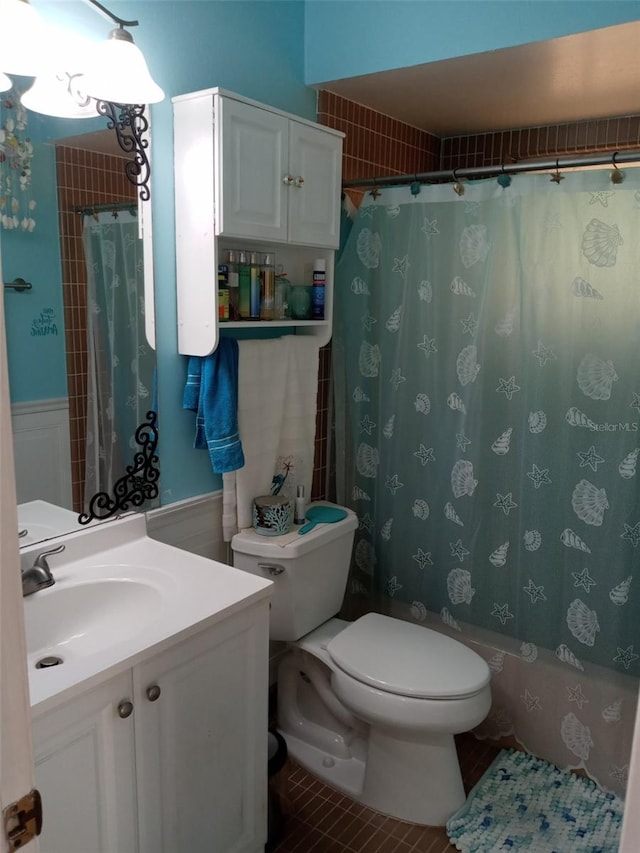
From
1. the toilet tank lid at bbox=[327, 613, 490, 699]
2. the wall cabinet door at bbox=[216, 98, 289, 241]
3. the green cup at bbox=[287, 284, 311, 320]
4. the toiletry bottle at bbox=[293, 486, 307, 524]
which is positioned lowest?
the toilet tank lid at bbox=[327, 613, 490, 699]

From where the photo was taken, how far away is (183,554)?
1.78 metres

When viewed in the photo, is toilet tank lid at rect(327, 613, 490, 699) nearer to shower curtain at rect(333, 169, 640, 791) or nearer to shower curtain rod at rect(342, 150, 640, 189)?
shower curtain at rect(333, 169, 640, 791)

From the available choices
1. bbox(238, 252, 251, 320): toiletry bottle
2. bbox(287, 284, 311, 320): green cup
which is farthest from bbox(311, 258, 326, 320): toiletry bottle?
bbox(238, 252, 251, 320): toiletry bottle

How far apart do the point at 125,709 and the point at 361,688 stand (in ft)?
2.67

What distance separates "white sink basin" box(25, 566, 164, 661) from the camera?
1506 mm

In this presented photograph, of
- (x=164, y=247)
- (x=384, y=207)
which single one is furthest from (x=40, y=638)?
(x=384, y=207)

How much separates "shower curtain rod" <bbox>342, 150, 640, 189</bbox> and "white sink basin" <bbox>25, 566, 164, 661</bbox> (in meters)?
1.50

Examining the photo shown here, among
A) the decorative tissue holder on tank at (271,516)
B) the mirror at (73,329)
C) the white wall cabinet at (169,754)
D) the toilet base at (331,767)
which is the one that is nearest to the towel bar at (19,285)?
the mirror at (73,329)

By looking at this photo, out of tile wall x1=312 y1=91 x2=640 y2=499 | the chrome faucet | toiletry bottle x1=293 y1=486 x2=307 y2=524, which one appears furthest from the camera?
tile wall x1=312 y1=91 x2=640 y2=499

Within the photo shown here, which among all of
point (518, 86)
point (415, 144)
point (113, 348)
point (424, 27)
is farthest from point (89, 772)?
point (415, 144)

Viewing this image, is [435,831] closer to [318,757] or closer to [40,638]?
[318,757]

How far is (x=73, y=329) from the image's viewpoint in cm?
164

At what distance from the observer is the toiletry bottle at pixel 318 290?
226 cm

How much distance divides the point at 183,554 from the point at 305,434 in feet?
2.28
